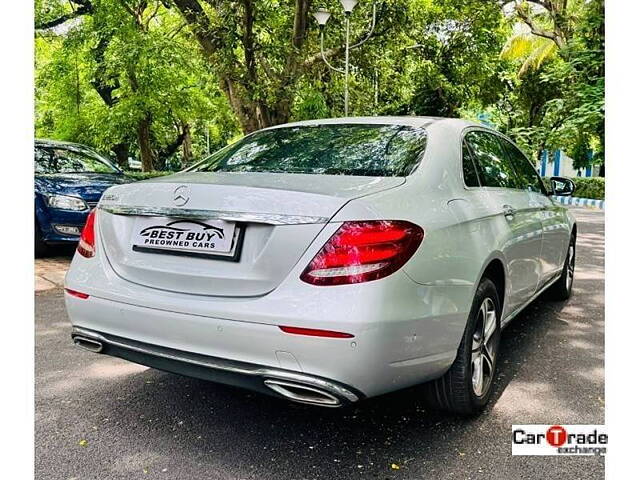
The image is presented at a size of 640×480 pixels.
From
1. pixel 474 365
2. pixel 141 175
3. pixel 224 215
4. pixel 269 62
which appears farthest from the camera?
pixel 141 175

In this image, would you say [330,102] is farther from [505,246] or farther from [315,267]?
[315,267]

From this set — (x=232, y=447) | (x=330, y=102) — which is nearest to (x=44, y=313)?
(x=232, y=447)

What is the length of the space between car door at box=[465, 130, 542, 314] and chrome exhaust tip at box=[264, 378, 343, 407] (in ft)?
4.33

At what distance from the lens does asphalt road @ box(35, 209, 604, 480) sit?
230 centimetres

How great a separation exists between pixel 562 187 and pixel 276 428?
10.8 feet

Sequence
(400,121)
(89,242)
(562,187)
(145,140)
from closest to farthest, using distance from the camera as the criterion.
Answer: (89,242)
(400,121)
(562,187)
(145,140)

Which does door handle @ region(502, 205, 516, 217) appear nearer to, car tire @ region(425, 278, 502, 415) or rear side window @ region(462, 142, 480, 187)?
rear side window @ region(462, 142, 480, 187)

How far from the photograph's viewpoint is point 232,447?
2.45 metres

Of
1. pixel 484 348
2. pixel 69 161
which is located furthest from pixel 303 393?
pixel 69 161

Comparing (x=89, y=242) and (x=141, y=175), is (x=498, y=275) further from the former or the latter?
(x=141, y=175)

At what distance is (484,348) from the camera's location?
281 centimetres

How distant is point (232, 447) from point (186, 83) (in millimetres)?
14658

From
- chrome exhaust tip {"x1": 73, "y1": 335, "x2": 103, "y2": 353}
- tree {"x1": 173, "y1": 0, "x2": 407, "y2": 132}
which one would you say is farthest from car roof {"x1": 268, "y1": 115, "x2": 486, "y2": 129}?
tree {"x1": 173, "y1": 0, "x2": 407, "y2": 132}

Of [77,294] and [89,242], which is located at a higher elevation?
[89,242]
